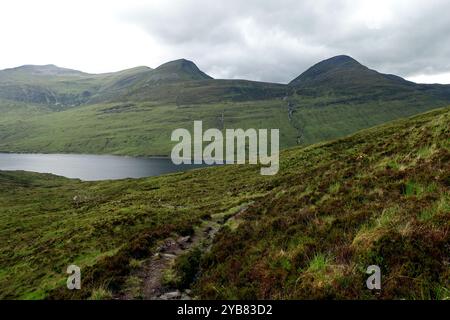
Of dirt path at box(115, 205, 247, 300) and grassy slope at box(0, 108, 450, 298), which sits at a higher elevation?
grassy slope at box(0, 108, 450, 298)

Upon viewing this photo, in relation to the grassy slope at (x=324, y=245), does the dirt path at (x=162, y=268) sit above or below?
below

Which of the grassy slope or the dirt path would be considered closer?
the grassy slope

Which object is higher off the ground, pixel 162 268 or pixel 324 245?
pixel 324 245

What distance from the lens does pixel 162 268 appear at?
17.5 metres

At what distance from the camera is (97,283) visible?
52.9 feet

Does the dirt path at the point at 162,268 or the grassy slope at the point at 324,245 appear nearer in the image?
the grassy slope at the point at 324,245

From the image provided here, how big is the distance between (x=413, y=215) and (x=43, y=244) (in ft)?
111

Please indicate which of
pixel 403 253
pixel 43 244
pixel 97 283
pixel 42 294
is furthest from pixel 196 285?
pixel 43 244

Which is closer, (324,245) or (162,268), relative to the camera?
(324,245)

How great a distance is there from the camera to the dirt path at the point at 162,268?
Answer: 48.0 feet

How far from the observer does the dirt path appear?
14.6m
